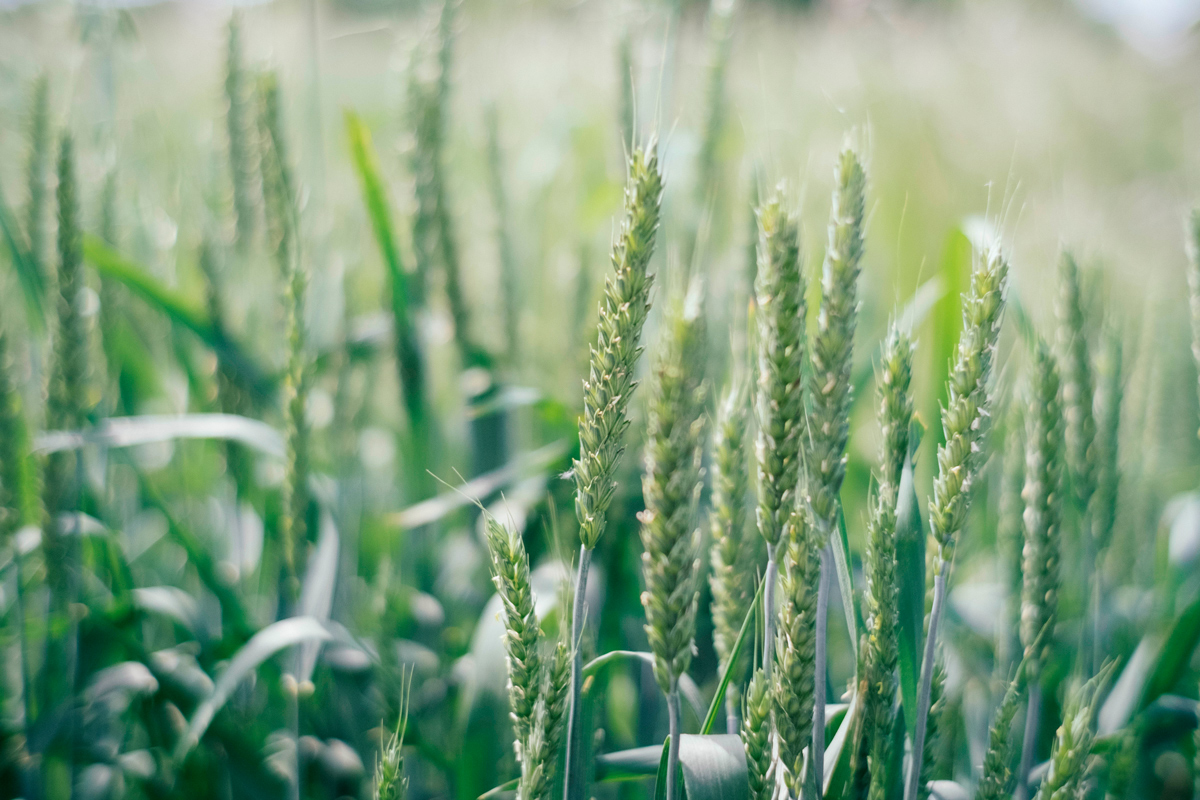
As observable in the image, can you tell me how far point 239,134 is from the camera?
1345 mm

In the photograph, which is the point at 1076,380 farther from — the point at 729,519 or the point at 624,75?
the point at 624,75

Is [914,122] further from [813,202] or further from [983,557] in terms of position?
[983,557]

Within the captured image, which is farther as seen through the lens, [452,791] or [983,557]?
[983,557]

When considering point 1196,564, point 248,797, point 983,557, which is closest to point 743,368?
point 248,797

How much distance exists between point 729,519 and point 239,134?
4.23 feet

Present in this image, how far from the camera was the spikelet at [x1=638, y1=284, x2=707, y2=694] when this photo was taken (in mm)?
499

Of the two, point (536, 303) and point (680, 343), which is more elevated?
point (536, 303)

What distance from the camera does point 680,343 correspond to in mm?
489

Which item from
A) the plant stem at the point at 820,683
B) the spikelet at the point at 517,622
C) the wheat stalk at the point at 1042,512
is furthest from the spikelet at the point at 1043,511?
the spikelet at the point at 517,622

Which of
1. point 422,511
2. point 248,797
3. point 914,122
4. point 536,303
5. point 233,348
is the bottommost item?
point 248,797

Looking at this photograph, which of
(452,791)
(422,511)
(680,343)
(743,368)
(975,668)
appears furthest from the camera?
(975,668)

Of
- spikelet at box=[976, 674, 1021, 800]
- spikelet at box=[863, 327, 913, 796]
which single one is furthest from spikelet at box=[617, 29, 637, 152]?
spikelet at box=[976, 674, 1021, 800]

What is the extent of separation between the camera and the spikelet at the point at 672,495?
50 centimetres

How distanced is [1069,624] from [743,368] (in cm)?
124
